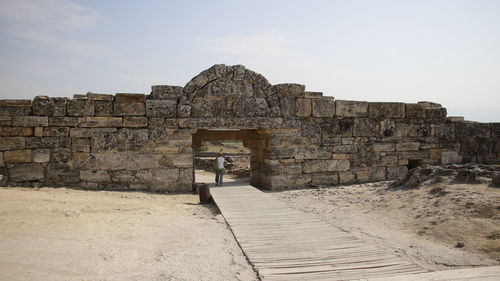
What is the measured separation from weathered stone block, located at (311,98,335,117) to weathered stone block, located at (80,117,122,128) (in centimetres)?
469

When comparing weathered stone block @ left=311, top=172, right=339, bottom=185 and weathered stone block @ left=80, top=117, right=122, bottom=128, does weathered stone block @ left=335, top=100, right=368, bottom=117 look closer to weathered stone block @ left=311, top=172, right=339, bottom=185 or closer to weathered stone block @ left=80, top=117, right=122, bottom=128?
weathered stone block @ left=311, top=172, right=339, bottom=185

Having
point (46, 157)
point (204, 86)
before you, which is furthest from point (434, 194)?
point (46, 157)

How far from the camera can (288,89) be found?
30.5 ft

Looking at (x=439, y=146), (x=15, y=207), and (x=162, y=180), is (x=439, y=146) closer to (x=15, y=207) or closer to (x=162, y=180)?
(x=162, y=180)

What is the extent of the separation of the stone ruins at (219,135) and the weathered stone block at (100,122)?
0.02 metres

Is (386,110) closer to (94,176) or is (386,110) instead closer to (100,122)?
(100,122)

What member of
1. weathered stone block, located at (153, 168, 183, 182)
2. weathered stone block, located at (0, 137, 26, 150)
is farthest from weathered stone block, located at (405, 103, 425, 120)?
weathered stone block, located at (0, 137, 26, 150)

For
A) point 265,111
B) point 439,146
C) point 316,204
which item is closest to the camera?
point 316,204

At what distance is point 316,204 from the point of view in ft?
24.6

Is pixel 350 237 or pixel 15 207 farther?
pixel 15 207

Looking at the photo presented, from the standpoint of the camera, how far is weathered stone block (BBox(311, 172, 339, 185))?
31.6ft

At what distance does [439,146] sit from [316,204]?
210 inches

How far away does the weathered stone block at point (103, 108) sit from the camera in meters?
8.27

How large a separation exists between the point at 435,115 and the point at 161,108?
24.7ft
